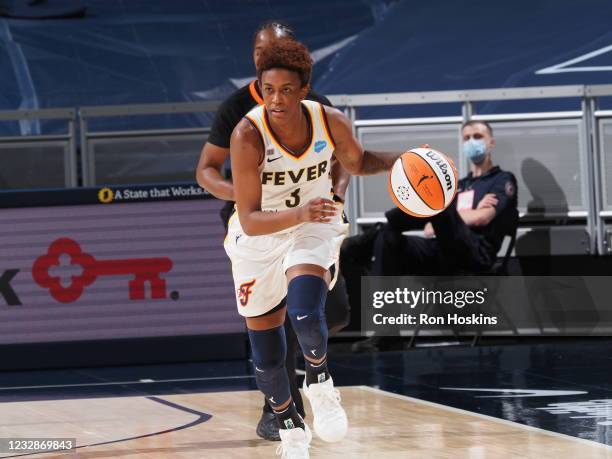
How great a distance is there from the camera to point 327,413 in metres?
4.64

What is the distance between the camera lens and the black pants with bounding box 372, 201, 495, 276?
28.8 ft

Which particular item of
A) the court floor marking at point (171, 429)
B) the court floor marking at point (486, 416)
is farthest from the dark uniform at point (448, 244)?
the court floor marking at point (171, 429)

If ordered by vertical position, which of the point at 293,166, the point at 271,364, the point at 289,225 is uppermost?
the point at 293,166

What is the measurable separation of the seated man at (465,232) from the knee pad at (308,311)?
419 centimetres

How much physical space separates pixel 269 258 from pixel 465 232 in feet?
13.7

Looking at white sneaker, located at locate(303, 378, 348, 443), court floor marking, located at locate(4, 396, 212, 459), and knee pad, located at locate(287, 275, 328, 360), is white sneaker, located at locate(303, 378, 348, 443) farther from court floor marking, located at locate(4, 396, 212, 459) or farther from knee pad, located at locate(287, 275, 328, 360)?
A: court floor marking, located at locate(4, 396, 212, 459)

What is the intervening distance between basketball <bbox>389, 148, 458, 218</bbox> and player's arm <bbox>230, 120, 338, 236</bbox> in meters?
0.52

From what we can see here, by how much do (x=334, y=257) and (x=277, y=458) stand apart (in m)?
0.98

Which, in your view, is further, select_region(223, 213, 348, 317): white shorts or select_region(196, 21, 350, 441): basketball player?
select_region(196, 21, 350, 441): basketball player

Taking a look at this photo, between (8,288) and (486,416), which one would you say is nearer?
(486,416)

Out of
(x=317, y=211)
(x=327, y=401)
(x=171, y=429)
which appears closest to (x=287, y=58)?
(x=317, y=211)

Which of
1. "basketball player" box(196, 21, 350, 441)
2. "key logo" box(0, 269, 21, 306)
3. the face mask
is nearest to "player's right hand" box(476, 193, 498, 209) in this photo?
the face mask

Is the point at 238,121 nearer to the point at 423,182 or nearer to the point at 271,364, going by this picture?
the point at 423,182

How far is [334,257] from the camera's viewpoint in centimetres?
487
